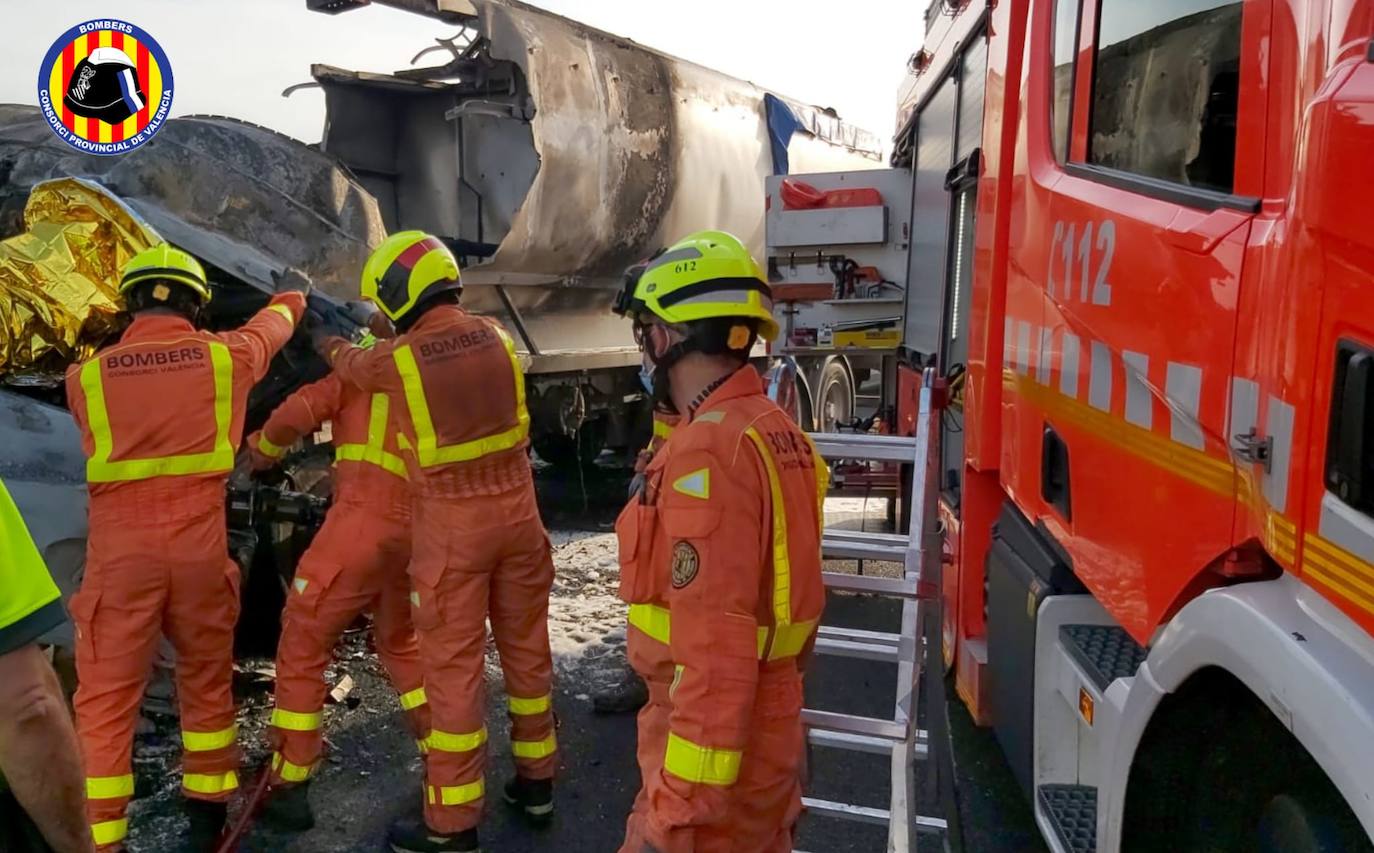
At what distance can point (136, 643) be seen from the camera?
10.3 ft

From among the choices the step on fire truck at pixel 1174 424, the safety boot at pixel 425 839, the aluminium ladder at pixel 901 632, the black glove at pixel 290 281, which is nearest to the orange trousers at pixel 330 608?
the safety boot at pixel 425 839

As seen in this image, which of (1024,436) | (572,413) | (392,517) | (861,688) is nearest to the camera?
(1024,436)

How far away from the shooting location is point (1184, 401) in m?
1.77

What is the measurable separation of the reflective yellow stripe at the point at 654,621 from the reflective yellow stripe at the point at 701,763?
24 cm

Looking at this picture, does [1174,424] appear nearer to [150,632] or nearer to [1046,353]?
[1046,353]

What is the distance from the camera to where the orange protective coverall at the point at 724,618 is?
1734mm

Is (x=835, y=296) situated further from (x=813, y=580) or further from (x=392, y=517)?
(x=813, y=580)

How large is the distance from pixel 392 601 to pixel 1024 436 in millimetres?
2105

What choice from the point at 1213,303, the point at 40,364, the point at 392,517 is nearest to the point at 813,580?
the point at 1213,303

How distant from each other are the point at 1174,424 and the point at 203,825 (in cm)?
292

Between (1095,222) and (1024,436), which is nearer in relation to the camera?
(1095,222)

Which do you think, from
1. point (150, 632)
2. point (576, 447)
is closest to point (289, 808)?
point (150, 632)

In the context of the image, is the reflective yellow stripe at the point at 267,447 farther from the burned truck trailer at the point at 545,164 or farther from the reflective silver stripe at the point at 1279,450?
the reflective silver stripe at the point at 1279,450

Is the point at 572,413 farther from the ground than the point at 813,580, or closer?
closer
